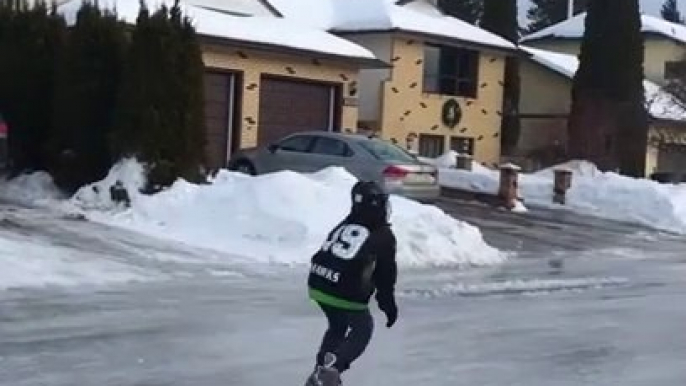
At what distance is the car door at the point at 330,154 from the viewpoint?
2725 centimetres

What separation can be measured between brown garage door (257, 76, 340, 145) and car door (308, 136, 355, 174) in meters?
4.64

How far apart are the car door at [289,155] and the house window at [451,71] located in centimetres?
1340

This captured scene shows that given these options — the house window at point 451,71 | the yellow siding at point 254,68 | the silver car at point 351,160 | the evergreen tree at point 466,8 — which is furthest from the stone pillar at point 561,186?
the evergreen tree at point 466,8

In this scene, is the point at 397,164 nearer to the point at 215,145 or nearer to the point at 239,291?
the point at 215,145

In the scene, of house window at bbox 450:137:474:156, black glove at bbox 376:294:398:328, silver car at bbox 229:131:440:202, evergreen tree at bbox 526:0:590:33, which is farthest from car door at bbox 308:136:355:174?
evergreen tree at bbox 526:0:590:33

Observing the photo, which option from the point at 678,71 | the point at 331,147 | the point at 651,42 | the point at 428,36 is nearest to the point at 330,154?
the point at 331,147

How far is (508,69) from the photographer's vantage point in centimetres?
4612

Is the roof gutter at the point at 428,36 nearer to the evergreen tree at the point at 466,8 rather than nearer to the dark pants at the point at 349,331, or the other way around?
the dark pants at the point at 349,331

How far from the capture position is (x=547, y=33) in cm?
6475

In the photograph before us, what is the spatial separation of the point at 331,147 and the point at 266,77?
5.22 metres

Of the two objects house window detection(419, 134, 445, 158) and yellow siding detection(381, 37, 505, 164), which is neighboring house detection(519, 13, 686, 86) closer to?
yellow siding detection(381, 37, 505, 164)

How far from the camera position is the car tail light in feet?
86.6

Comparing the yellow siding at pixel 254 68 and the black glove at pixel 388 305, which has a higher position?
the yellow siding at pixel 254 68

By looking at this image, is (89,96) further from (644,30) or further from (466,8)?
(466,8)
